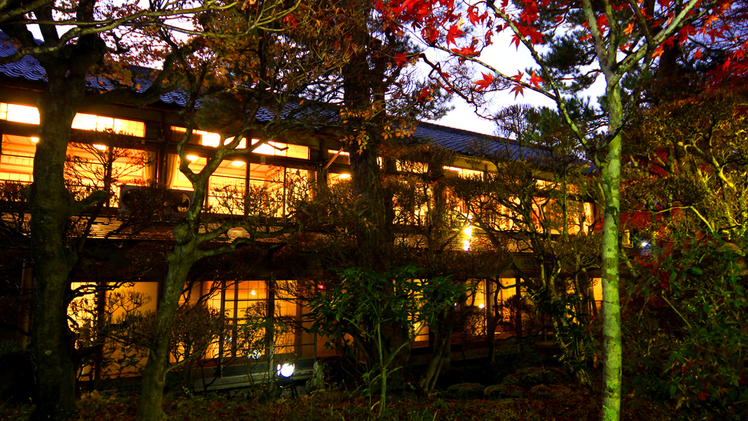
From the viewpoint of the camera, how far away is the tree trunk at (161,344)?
545 centimetres

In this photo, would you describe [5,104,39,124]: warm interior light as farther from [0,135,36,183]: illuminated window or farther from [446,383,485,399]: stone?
[446,383,485,399]: stone

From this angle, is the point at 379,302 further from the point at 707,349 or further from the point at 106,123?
the point at 106,123

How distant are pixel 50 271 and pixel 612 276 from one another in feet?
20.0

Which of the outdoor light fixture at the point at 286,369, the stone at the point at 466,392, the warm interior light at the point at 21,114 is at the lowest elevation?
the stone at the point at 466,392

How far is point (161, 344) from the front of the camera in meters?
5.50

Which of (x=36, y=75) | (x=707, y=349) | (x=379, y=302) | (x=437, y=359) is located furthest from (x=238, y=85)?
(x=36, y=75)

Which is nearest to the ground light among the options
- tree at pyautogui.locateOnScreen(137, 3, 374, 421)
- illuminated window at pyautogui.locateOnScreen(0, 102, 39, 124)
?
tree at pyautogui.locateOnScreen(137, 3, 374, 421)

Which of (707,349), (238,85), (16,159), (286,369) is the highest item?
(238,85)

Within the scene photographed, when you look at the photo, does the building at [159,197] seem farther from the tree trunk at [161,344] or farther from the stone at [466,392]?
the tree trunk at [161,344]

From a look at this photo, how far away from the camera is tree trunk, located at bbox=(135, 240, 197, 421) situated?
545 centimetres

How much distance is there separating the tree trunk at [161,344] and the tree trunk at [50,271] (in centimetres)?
95

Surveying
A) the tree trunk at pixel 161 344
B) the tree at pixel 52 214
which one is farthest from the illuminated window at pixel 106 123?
the tree trunk at pixel 161 344

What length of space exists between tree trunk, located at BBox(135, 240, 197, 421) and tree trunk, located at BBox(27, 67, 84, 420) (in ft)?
3.13

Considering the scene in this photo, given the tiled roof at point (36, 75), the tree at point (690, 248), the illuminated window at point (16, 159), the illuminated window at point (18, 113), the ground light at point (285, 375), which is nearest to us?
the tree at point (690, 248)
